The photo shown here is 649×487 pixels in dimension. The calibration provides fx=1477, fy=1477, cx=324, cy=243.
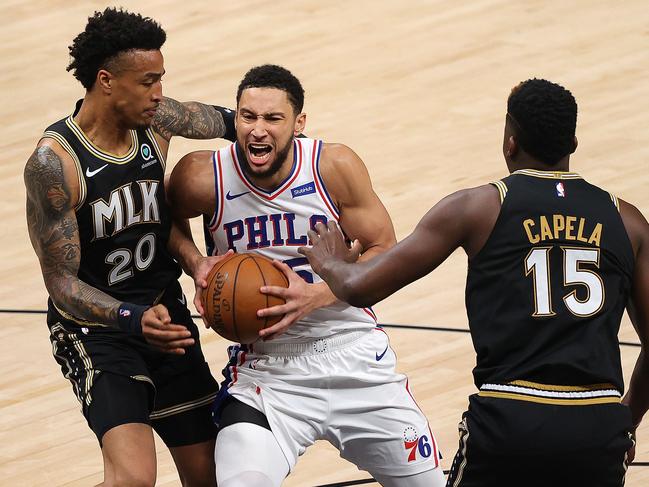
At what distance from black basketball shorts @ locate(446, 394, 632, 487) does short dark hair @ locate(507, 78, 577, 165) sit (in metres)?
0.83

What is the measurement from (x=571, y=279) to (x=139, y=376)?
1.91 metres

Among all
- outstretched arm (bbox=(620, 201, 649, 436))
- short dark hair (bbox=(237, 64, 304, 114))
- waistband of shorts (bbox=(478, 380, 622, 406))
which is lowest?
waistband of shorts (bbox=(478, 380, 622, 406))

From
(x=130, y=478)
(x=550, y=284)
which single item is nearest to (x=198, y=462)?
(x=130, y=478)

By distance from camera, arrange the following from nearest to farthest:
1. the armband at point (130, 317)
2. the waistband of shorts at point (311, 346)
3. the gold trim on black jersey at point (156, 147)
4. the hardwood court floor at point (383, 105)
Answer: the armband at point (130, 317), the waistband of shorts at point (311, 346), the gold trim on black jersey at point (156, 147), the hardwood court floor at point (383, 105)

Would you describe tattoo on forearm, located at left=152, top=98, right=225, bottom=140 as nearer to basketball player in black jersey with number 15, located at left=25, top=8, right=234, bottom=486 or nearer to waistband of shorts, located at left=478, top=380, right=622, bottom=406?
basketball player in black jersey with number 15, located at left=25, top=8, right=234, bottom=486

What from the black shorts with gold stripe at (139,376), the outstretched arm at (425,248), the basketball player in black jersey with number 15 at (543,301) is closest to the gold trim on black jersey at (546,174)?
the basketball player in black jersey with number 15 at (543,301)

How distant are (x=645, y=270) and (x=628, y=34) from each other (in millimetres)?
8649

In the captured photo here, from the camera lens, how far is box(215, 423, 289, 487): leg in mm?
5480

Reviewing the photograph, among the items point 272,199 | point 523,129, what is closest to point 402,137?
point 272,199

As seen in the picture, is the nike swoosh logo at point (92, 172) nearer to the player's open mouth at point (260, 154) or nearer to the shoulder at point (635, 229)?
the player's open mouth at point (260, 154)

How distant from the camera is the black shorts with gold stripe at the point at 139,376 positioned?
5.73m

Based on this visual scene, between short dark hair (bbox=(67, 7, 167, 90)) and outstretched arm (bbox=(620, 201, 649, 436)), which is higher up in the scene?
short dark hair (bbox=(67, 7, 167, 90))

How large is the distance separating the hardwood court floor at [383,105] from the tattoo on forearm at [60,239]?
177cm

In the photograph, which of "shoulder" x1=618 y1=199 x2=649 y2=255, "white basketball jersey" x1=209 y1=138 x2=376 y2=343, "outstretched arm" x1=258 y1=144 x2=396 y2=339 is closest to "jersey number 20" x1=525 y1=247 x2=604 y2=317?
"shoulder" x1=618 y1=199 x2=649 y2=255
